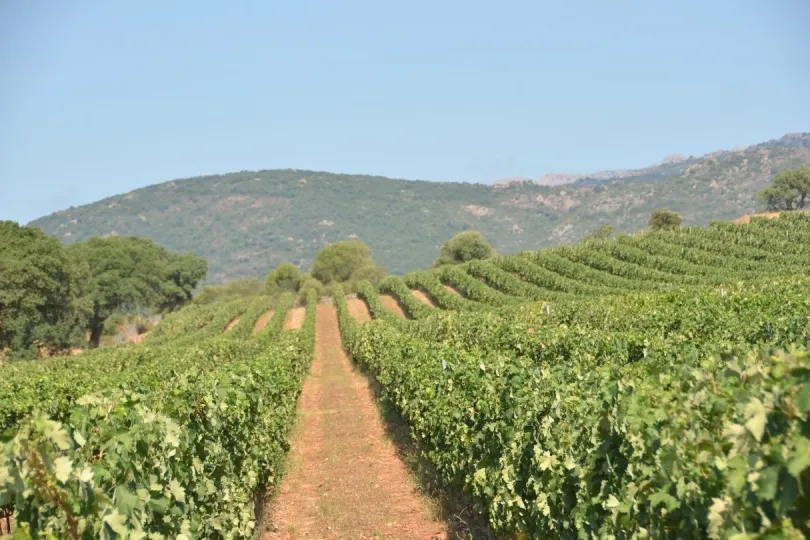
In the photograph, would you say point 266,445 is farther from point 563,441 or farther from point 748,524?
point 748,524

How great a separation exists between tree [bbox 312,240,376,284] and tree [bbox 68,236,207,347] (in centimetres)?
2579

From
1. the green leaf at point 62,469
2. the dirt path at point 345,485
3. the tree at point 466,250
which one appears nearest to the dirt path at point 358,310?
the dirt path at point 345,485

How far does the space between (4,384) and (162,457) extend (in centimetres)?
1738

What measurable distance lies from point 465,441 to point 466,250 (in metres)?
126

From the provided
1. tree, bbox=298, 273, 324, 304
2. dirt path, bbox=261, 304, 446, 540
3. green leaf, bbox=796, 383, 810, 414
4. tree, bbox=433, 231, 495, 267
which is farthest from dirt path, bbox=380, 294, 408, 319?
tree, bbox=433, 231, 495, 267

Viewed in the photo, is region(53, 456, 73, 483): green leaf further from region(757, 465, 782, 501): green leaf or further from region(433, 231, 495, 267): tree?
region(433, 231, 495, 267): tree

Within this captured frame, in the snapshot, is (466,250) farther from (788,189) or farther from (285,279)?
(788,189)

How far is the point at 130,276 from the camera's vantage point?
9519 centimetres

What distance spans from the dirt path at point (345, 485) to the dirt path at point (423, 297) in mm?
34455

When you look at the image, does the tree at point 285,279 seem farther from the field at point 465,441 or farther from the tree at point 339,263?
the field at point 465,441

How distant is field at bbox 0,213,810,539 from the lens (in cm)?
492

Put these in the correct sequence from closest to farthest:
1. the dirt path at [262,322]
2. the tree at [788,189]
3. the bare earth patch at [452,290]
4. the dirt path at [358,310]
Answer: the dirt path at [358,310]
the dirt path at [262,322]
the bare earth patch at [452,290]
the tree at [788,189]

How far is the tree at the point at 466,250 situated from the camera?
451ft

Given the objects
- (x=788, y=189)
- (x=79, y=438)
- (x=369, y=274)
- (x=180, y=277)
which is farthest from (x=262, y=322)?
(x=788, y=189)
